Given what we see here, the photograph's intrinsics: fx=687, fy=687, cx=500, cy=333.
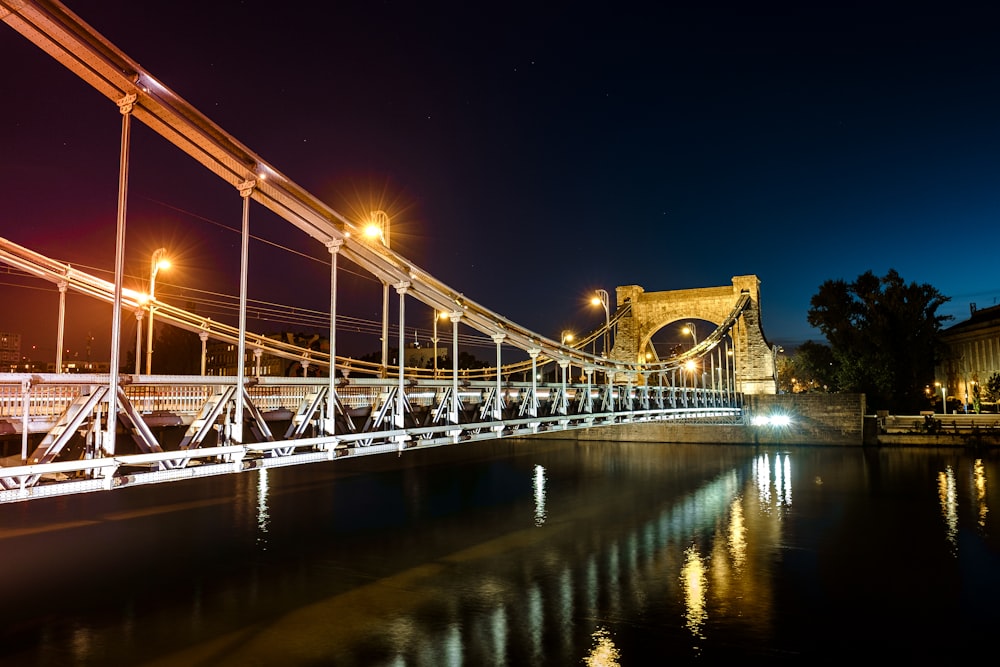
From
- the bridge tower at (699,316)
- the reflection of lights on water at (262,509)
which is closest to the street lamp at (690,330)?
the bridge tower at (699,316)

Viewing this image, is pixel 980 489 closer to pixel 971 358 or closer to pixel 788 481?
pixel 788 481

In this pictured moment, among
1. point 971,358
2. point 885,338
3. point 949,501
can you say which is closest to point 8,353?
point 949,501

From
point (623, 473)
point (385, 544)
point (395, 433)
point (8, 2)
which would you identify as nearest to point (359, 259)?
point (395, 433)

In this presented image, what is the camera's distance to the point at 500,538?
18.3m

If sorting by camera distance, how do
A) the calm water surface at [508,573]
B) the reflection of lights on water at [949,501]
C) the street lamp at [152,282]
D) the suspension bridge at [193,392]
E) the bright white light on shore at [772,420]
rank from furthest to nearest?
1. the bright white light on shore at [772,420]
2. the reflection of lights on water at [949,501]
3. the street lamp at [152,282]
4. the calm water surface at [508,573]
5. the suspension bridge at [193,392]

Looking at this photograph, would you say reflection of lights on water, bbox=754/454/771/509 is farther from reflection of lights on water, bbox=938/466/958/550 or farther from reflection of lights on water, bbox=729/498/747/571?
reflection of lights on water, bbox=938/466/958/550

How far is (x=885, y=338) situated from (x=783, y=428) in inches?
505

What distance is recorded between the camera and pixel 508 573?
14633mm

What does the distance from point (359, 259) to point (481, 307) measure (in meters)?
3.96

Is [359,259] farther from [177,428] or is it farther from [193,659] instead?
[193,659]

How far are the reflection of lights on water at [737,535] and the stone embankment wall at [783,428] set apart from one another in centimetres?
1589

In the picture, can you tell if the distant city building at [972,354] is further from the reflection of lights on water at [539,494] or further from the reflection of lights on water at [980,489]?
the reflection of lights on water at [539,494]

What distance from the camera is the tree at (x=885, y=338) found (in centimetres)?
4515

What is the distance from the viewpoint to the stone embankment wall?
37812 mm
